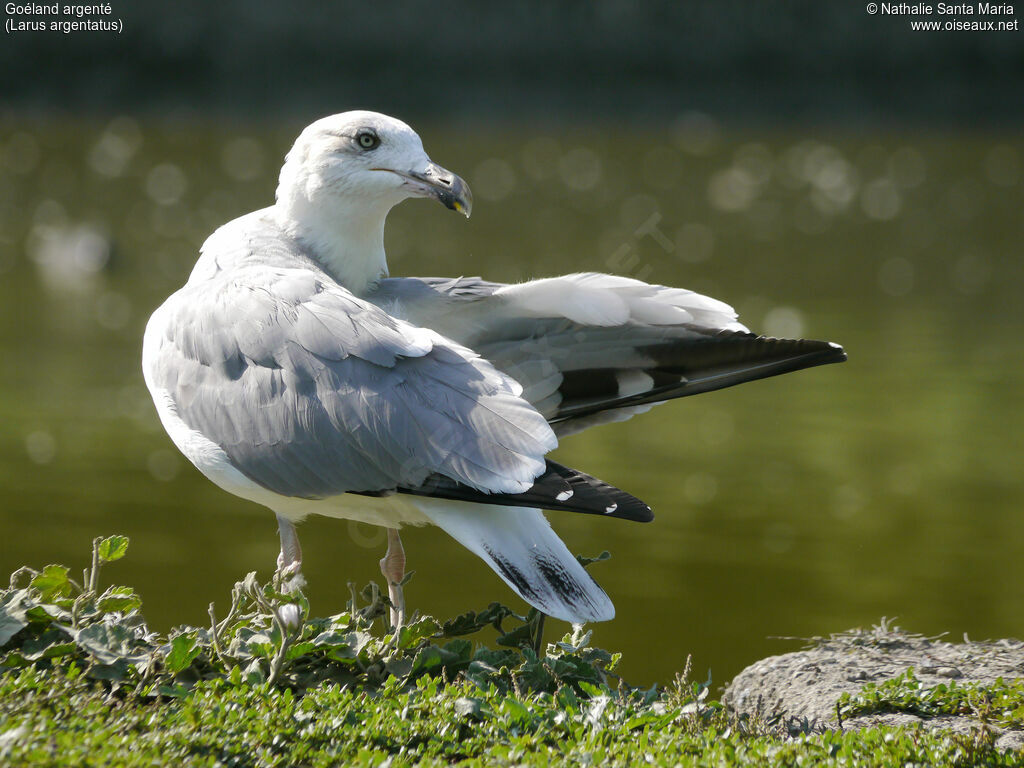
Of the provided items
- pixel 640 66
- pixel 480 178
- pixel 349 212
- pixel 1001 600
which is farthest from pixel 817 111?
pixel 349 212

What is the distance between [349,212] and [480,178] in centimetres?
1218

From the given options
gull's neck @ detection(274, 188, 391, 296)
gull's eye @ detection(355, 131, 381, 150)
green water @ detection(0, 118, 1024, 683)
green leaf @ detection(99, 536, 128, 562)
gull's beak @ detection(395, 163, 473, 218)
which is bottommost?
green water @ detection(0, 118, 1024, 683)

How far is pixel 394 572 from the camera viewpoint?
413cm

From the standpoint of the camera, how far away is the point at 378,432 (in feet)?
11.9

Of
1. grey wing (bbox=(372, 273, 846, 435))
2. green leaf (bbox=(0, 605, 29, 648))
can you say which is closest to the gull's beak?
grey wing (bbox=(372, 273, 846, 435))

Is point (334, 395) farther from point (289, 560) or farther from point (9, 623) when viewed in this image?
point (9, 623)

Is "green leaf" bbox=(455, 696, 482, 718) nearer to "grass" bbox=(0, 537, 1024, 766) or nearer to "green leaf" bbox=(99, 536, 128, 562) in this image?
"grass" bbox=(0, 537, 1024, 766)

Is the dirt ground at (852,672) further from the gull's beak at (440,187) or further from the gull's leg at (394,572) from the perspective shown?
the gull's beak at (440,187)

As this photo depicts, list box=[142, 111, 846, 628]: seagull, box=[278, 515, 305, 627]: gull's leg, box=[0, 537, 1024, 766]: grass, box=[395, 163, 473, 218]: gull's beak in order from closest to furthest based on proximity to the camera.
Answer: box=[0, 537, 1024, 766]: grass
box=[142, 111, 846, 628]: seagull
box=[278, 515, 305, 627]: gull's leg
box=[395, 163, 473, 218]: gull's beak

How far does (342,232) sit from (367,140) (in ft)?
1.03

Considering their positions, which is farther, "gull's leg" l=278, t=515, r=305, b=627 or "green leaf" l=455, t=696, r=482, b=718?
"gull's leg" l=278, t=515, r=305, b=627

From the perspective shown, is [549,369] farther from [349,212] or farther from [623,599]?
[623,599]

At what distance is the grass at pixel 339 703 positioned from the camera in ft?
9.91

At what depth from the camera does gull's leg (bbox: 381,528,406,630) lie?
399cm
